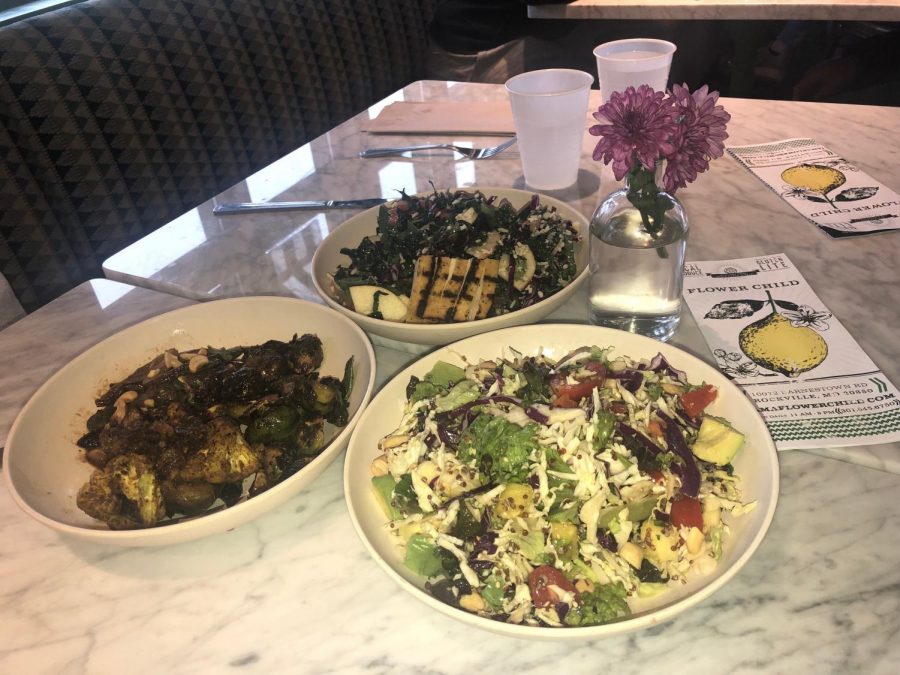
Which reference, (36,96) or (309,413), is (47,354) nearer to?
(309,413)

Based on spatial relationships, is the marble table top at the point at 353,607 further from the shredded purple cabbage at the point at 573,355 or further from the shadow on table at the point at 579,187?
the shadow on table at the point at 579,187

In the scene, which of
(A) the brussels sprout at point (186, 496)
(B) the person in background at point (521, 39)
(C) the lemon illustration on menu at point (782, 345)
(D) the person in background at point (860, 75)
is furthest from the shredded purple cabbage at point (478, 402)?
(D) the person in background at point (860, 75)

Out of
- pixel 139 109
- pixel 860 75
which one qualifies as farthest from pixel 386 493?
pixel 860 75

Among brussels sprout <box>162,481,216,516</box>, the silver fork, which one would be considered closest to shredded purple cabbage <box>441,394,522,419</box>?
brussels sprout <box>162,481,216,516</box>

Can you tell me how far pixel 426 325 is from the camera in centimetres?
117

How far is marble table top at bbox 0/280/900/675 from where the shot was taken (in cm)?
79

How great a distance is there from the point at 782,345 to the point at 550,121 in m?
0.84

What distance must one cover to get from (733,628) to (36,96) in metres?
2.66

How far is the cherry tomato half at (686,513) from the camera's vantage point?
83 cm

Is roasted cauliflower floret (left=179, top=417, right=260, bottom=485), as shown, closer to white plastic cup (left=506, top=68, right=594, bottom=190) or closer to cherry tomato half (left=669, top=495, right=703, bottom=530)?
cherry tomato half (left=669, top=495, right=703, bottom=530)

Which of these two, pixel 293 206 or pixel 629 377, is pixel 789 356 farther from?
pixel 293 206

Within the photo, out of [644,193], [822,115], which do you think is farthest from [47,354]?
[822,115]

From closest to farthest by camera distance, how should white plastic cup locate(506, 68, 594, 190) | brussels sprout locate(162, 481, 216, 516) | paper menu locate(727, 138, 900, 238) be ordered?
brussels sprout locate(162, 481, 216, 516), paper menu locate(727, 138, 900, 238), white plastic cup locate(506, 68, 594, 190)

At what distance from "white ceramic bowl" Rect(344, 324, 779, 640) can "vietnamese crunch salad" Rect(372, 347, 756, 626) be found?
0.02 metres
